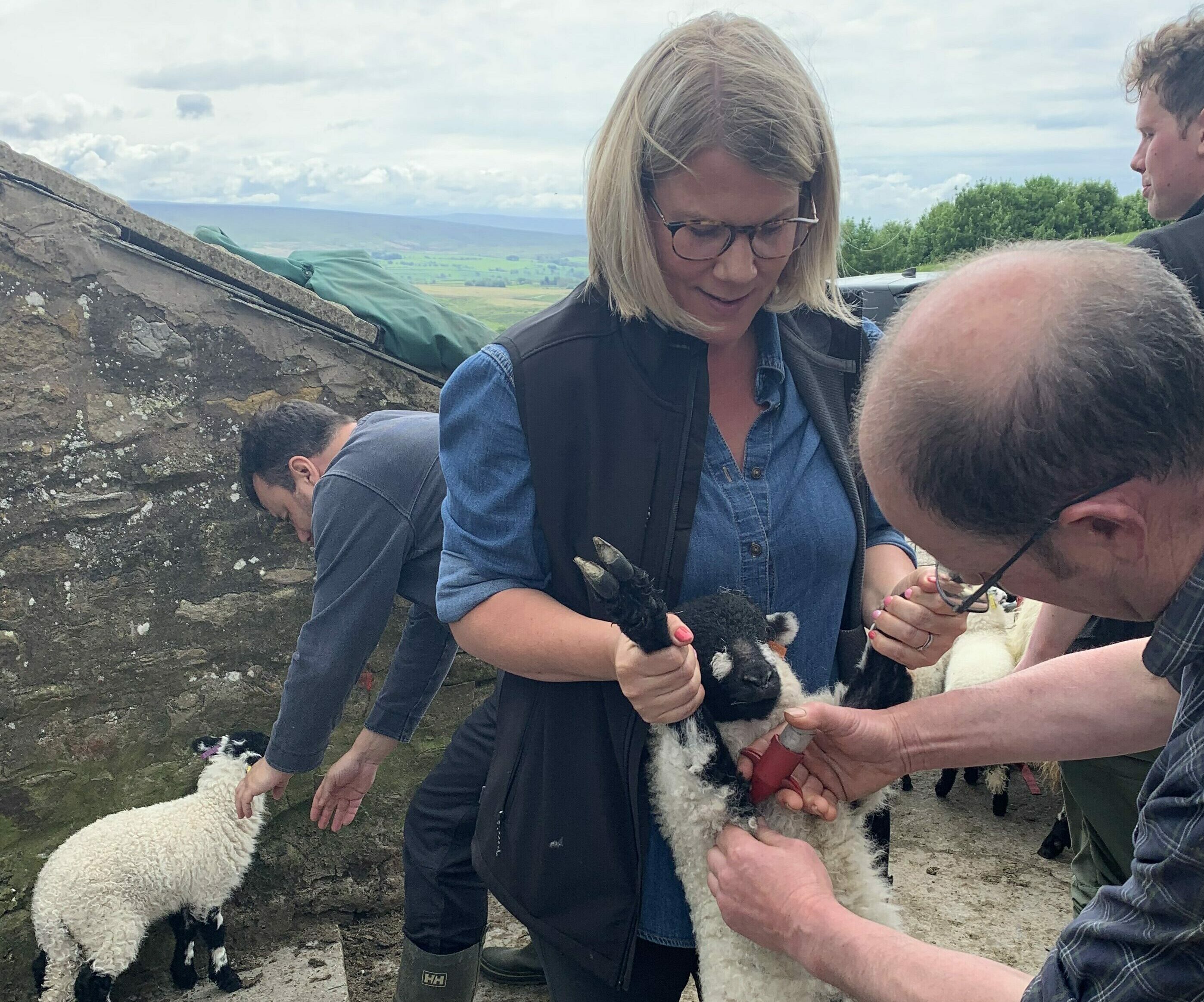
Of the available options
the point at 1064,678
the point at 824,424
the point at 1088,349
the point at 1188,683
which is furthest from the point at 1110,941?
the point at 824,424

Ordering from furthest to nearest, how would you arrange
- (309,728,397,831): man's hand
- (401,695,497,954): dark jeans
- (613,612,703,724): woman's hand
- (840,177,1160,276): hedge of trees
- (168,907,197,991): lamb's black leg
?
(840,177,1160,276): hedge of trees < (168,907,197,991): lamb's black leg < (309,728,397,831): man's hand < (401,695,497,954): dark jeans < (613,612,703,724): woman's hand

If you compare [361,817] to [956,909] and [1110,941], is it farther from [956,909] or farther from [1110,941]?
[1110,941]

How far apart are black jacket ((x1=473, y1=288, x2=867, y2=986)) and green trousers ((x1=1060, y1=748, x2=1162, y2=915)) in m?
1.07

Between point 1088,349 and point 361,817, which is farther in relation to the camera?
point 361,817

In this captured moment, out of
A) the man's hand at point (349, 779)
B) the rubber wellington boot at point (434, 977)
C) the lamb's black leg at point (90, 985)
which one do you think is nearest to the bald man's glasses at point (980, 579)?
the rubber wellington boot at point (434, 977)

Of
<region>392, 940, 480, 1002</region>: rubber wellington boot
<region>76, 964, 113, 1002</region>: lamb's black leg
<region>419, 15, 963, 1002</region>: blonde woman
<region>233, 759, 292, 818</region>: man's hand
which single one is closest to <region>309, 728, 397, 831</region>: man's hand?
<region>233, 759, 292, 818</region>: man's hand

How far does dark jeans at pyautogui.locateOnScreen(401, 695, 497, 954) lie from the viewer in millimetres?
2494

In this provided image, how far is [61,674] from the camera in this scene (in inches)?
124

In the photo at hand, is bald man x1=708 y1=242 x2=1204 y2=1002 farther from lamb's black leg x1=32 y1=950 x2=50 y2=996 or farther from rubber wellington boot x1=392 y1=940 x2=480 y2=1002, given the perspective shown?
lamb's black leg x1=32 y1=950 x2=50 y2=996

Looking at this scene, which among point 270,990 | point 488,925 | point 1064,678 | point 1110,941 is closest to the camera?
point 1110,941

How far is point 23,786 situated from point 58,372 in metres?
1.42

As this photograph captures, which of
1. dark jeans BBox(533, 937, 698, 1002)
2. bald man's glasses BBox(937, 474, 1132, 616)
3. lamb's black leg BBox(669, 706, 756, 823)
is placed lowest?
dark jeans BBox(533, 937, 698, 1002)

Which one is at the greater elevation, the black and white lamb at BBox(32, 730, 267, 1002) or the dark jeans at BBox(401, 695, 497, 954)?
the dark jeans at BBox(401, 695, 497, 954)

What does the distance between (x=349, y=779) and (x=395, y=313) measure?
1888 mm
